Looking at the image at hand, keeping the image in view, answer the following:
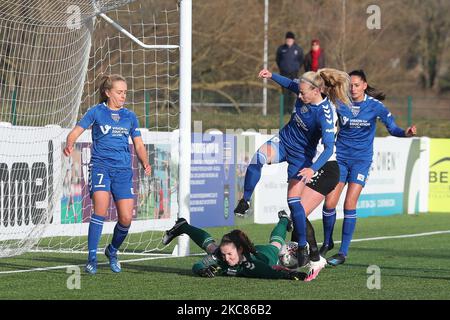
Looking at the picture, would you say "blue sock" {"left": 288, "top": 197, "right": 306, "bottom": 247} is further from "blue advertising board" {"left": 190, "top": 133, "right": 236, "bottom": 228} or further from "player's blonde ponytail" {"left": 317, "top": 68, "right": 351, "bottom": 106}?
"blue advertising board" {"left": 190, "top": 133, "right": 236, "bottom": 228}

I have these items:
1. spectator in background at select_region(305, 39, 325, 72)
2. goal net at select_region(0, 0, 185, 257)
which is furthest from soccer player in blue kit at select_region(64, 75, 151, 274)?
spectator in background at select_region(305, 39, 325, 72)

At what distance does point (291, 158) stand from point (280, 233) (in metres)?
0.79

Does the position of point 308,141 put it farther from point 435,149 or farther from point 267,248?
point 435,149

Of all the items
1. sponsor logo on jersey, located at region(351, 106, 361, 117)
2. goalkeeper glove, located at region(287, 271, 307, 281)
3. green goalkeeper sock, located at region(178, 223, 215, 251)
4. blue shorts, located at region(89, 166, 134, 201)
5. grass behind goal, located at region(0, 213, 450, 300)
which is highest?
sponsor logo on jersey, located at region(351, 106, 361, 117)

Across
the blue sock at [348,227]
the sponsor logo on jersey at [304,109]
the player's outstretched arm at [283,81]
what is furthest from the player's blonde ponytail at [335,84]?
the blue sock at [348,227]

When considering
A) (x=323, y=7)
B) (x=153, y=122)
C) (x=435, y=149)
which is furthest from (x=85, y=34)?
(x=323, y=7)

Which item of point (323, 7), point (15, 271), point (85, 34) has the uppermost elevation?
point (323, 7)

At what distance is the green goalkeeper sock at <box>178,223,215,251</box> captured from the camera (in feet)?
34.3

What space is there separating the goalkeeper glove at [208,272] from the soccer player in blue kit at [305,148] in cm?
63

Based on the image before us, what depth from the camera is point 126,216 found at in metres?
10.4

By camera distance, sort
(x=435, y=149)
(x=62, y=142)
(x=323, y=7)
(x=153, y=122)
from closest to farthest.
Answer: (x=62, y=142)
(x=153, y=122)
(x=435, y=149)
(x=323, y=7)

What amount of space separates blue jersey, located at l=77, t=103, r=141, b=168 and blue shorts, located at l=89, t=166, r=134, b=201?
60 millimetres

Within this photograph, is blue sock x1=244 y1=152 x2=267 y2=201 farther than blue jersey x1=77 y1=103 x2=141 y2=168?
Yes

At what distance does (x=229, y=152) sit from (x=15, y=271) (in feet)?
26.2
